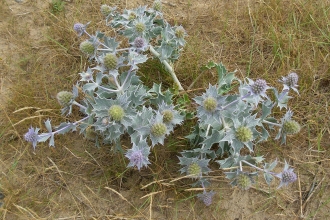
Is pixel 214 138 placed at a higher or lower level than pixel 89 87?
→ lower

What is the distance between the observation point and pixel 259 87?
2.17m

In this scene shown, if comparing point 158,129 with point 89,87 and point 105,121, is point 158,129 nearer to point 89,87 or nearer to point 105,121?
point 105,121

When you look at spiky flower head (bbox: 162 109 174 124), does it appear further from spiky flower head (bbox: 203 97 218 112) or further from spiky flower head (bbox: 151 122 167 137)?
spiky flower head (bbox: 203 97 218 112)

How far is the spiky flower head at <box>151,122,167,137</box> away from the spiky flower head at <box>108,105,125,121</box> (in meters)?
0.23

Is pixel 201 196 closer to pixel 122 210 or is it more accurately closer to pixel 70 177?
pixel 122 210

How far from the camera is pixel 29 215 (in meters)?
2.65

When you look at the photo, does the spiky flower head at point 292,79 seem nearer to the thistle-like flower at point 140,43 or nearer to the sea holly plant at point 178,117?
the sea holly plant at point 178,117

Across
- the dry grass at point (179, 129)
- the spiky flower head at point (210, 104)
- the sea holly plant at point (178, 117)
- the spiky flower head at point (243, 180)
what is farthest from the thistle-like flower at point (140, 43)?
the spiky flower head at point (243, 180)

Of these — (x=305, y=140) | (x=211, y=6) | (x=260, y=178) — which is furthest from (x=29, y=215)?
(x=211, y=6)

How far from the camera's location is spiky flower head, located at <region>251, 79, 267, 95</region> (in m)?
2.16

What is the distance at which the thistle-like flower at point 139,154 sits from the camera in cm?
224

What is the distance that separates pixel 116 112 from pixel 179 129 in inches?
29.3

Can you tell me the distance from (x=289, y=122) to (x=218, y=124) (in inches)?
19.3

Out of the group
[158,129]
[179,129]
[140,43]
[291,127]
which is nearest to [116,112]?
[158,129]
